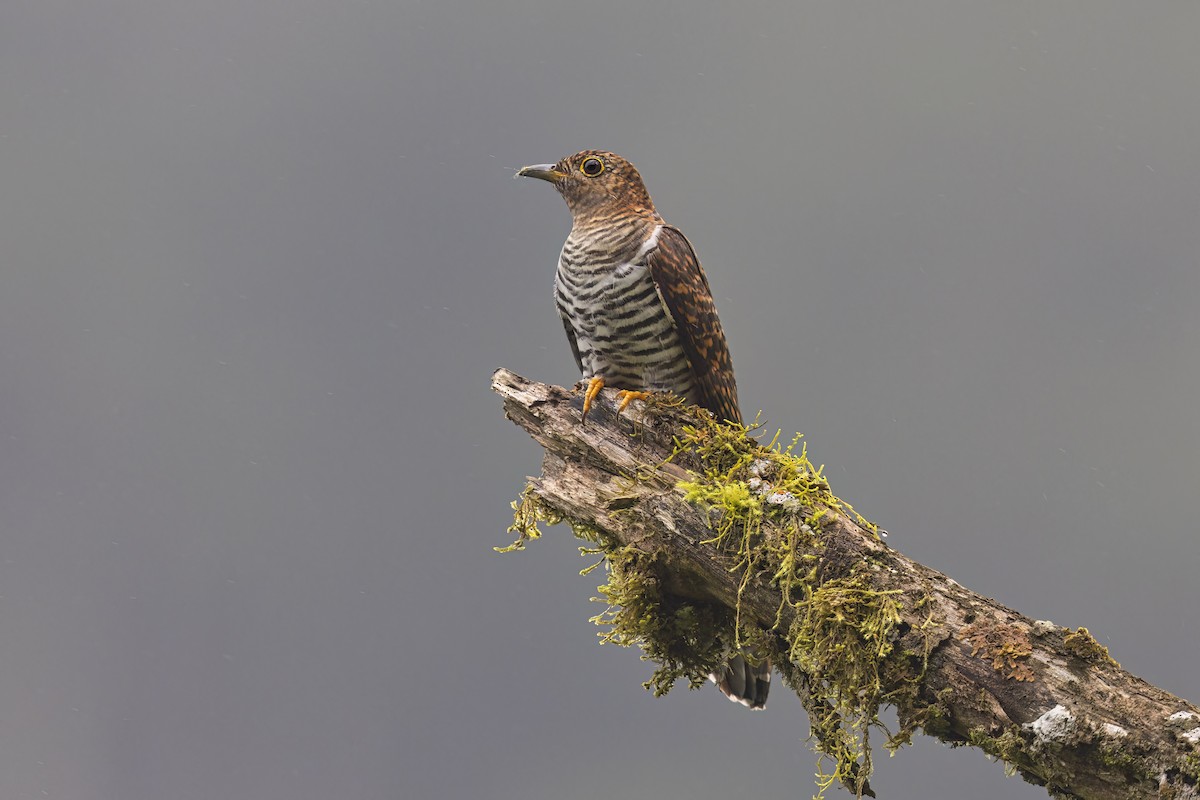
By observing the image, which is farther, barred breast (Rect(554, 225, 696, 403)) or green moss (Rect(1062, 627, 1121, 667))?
barred breast (Rect(554, 225, 696, 403))

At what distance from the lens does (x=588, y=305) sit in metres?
5.17

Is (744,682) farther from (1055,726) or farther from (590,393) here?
(1055,726)

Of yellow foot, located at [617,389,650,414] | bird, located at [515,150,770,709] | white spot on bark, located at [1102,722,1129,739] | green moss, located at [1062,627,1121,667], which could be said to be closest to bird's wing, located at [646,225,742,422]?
bird, located at [515,150,770,709]

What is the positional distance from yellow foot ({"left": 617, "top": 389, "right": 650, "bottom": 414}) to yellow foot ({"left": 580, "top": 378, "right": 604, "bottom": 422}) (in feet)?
0.32

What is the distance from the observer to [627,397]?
473 centimetres

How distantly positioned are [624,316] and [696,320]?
320mm

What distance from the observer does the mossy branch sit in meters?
3.31

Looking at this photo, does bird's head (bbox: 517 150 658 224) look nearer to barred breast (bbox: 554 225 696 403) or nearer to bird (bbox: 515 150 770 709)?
bird (bbox: 515 150 770 709)

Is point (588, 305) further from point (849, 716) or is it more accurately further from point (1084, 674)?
point (1084, 674)

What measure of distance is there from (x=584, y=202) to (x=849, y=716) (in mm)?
2718

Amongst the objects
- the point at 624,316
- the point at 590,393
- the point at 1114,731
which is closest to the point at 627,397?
the point at 590,393

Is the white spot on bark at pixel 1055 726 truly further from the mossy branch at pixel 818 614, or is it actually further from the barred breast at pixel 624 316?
the barred breast at pixel 624 316

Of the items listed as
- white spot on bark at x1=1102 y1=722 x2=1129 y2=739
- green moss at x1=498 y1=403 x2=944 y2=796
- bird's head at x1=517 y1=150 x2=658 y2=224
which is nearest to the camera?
white spot on bark at x1=1102 y1=722 x2=1129 y2=739

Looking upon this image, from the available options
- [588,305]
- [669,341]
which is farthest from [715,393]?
[588,305]
